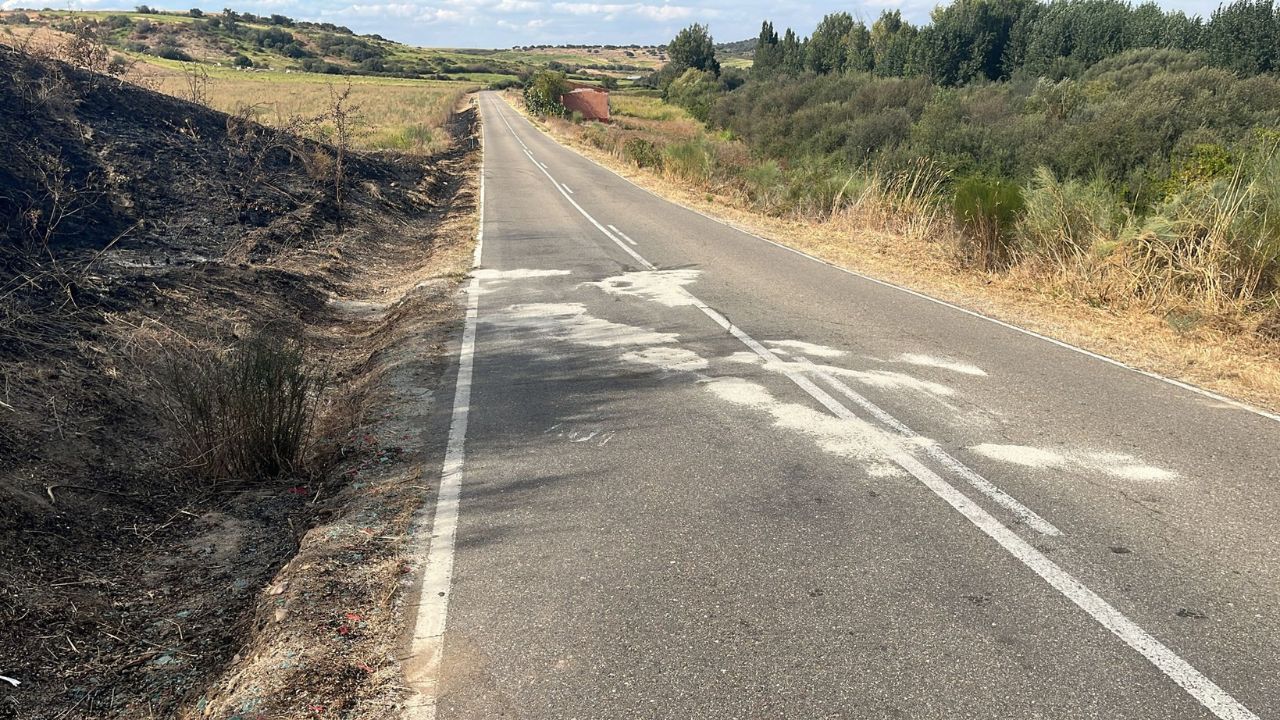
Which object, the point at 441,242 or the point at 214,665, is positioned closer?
the point at 214,665

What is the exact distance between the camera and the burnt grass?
3.66 m

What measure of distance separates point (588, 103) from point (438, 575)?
62.8 meters

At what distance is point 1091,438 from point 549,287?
23.5 feet

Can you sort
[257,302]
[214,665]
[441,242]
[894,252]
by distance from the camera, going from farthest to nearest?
[441,242] < [894,252] < [257,302] < [214,665]

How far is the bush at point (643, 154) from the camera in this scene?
30.1 m

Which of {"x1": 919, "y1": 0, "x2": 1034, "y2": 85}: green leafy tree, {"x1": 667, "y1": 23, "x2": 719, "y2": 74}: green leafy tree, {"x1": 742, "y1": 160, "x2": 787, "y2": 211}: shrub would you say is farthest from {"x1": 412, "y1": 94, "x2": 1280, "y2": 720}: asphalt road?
{"x1": 667, "y1": 23, "x2": 719, "y2": 74}: green leafy tree

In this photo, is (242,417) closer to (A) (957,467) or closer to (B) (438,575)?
(B) (438,575)

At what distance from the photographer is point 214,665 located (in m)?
3.56

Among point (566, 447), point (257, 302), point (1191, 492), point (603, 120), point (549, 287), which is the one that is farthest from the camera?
point (603, 120)

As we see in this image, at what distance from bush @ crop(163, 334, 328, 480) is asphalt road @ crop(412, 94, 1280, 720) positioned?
112 cm

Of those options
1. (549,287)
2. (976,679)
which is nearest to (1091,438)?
(976,679)

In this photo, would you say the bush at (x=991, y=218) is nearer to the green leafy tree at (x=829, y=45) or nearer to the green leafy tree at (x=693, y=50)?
the green leafy tree at (x=829, y=45)

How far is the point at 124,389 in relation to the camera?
6.13m

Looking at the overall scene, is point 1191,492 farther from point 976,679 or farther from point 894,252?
point 894,252
